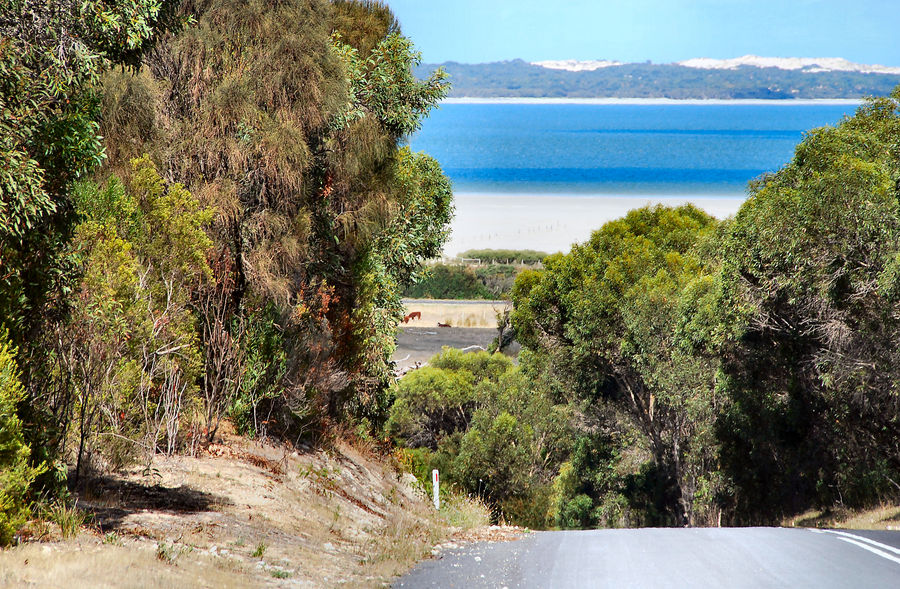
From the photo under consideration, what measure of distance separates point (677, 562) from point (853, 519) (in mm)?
9102

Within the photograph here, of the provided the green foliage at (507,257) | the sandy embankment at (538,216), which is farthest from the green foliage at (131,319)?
the sandy embankment at (538,216)

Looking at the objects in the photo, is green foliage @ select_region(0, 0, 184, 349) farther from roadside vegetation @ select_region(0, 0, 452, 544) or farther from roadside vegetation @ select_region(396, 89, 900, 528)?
roadside vegetation @ select_region(396, 89, 900, 528)

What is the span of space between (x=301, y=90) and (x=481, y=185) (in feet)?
548

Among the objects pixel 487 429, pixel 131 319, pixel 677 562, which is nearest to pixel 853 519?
pixel 677 562

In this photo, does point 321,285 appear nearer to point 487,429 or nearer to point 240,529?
point 240,529

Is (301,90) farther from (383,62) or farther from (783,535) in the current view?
(783,535)

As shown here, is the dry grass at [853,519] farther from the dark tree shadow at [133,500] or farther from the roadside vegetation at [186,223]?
the dark tree shadow at [133,500]

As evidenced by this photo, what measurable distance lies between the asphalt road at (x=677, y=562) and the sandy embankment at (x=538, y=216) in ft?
266

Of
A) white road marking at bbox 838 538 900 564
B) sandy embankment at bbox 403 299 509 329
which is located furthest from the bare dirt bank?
sandy embankment at bbox 403 299 509 329

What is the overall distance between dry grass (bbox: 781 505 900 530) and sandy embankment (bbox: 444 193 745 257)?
7171 cm

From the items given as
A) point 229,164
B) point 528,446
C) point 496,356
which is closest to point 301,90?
point 229,164

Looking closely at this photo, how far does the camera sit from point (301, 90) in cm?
1341

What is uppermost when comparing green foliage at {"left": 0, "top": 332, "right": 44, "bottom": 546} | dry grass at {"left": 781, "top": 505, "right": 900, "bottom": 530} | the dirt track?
green foliage at {"left": 0, "top": 332, "right": 44, "bottom": 546}

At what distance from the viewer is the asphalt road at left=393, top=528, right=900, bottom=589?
26.2 ft
